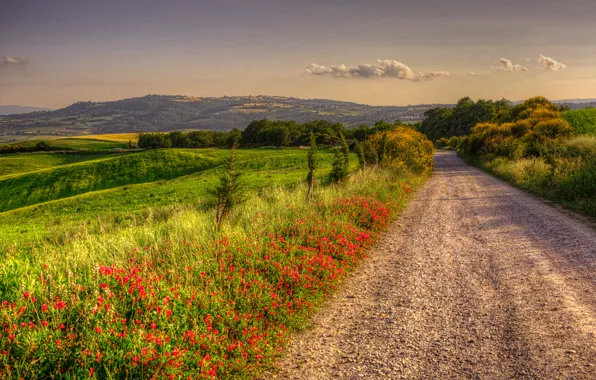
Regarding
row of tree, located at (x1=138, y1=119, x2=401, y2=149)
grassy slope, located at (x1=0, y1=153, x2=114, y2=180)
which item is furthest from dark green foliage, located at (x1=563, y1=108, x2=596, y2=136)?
grassy slope, located at (x1=0, y1=153, x2=114, y2=180)

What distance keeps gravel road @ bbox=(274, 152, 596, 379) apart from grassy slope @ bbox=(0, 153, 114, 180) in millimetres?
78589

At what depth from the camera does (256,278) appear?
636 centimetres

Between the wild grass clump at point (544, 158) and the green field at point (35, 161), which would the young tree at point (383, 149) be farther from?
the green field at point (35, 161)

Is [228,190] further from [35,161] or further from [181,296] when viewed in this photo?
[35,161]

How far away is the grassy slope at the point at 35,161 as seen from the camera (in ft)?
229

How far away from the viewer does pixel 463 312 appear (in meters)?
6.25

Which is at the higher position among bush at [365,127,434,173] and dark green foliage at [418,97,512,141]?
dark green foliage at [418,97,512,141]

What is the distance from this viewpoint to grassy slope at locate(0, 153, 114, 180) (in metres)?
69.9

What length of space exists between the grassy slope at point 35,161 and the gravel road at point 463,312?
78.6 metres

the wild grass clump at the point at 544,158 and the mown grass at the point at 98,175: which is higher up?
the wild grass clump at the point at 544,158

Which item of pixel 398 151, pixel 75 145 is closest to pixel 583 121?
pixel 398 151

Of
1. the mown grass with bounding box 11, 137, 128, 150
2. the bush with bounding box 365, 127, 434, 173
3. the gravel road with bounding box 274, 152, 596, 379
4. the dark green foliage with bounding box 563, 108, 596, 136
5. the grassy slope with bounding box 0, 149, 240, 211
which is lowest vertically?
the grassy slope with bounding box 0, 149, 240, 211

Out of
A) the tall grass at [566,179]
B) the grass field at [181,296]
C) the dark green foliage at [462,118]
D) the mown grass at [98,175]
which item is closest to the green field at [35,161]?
the mown grass at [98,175]

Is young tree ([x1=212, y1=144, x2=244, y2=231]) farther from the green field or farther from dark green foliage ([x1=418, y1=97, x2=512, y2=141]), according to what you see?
dark green foliage ([x1=418, y1=97, x2=512, y2=141])
